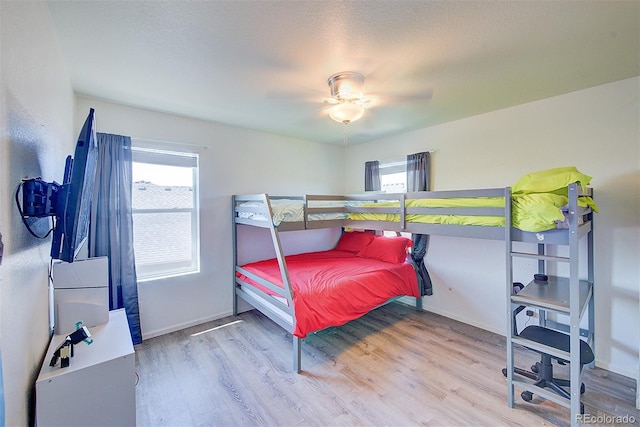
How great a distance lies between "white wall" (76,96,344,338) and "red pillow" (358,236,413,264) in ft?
4.49

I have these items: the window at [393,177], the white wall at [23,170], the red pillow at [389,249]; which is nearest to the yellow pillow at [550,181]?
the red pillow at [389,249]

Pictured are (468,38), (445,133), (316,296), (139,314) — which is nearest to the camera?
(468,38)

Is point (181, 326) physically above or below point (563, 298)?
below

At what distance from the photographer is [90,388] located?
1301 millimetres

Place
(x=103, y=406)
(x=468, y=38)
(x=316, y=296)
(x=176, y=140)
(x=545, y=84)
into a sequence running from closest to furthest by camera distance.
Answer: (x=103, y=406) → (x=468, y=38) → (x=545, y=84) → (x=316, y=296) → (x=176, y=140)

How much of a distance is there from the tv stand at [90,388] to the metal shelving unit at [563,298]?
2395mm

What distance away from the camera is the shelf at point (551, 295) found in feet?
5.61

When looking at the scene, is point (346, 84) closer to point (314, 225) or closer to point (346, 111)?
point (346, 111)

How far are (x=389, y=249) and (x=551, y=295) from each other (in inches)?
73.6

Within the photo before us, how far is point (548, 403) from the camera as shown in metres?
1.90

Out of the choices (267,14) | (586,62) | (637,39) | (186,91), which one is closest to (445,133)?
(586,62)

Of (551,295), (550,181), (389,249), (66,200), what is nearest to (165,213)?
(66,200)

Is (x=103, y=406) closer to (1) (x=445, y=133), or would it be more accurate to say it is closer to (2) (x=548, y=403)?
(2) (x=548, y=403)

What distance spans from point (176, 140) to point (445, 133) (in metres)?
3.19
